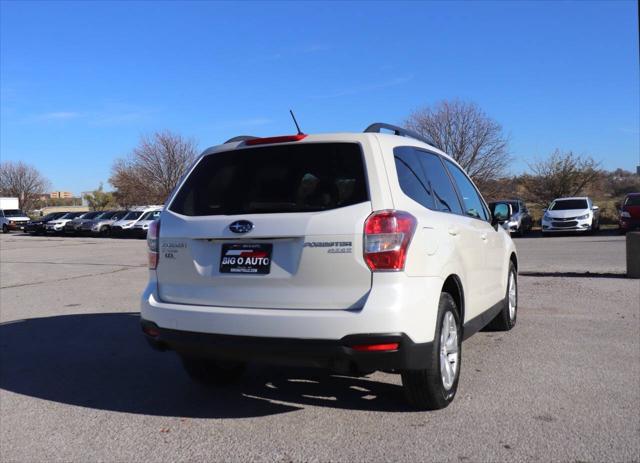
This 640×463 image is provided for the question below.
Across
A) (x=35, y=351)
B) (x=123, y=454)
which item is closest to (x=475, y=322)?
(x=123, y=454)

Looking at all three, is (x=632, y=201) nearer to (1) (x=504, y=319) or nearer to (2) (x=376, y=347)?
(1) (x=504, y=319)

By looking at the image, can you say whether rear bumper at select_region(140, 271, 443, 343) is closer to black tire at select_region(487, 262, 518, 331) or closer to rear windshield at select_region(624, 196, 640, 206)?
black tire at select_region(487, 262, 518, 331)

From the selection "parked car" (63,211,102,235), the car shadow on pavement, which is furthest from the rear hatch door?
"parked car" (63,211,102,235)

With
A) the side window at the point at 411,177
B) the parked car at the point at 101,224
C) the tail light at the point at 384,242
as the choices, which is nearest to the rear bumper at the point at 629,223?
the side window at the point at 411,177

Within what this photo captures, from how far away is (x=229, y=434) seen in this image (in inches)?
154

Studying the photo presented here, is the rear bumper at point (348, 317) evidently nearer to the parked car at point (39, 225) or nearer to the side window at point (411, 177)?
the side window at point (411, 177)

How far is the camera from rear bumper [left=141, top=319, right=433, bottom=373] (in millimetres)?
3539

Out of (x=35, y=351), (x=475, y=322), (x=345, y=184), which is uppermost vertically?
(x=345, y=184)

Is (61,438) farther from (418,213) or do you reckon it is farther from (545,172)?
(545,172)

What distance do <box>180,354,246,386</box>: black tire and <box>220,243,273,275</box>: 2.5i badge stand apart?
1213 millimetres

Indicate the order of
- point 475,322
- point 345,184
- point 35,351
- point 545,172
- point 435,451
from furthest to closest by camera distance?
point 545,172, point 35,351, point 475,322, point 345,184, point 435,451

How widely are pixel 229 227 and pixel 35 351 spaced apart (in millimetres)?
3702

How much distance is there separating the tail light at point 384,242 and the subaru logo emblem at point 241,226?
763mm

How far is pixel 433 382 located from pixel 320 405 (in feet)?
3.01
